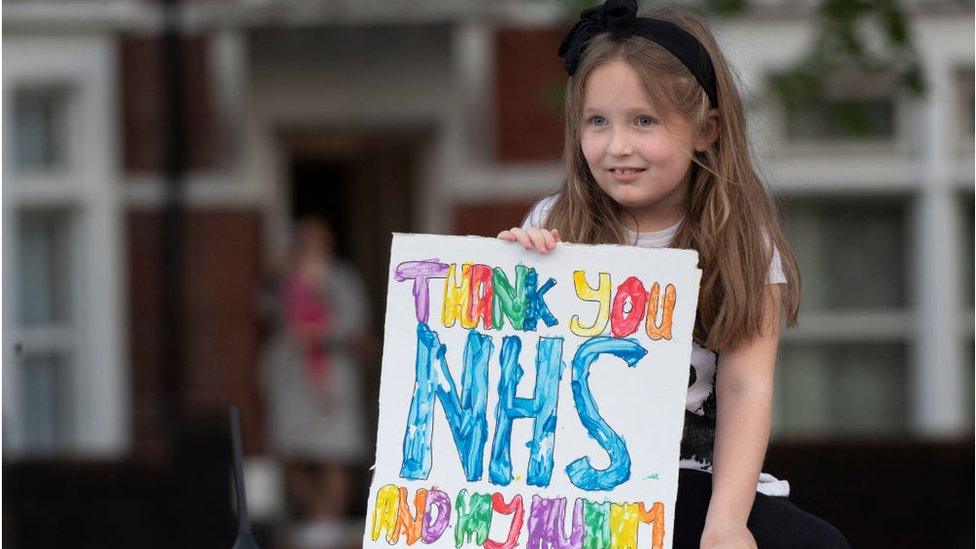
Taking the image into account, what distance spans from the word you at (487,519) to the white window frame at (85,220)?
5751mm

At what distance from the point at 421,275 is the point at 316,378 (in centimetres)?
573

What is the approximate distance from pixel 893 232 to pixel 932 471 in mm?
1302

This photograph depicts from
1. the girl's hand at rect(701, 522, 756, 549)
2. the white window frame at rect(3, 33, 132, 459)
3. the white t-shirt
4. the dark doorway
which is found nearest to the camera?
the girl's hand at rect(701, 522, 756, 549)

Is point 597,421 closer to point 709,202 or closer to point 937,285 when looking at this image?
point 709,202

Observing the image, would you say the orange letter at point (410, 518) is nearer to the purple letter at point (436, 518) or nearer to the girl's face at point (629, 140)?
the purple letter at point (436, 518)

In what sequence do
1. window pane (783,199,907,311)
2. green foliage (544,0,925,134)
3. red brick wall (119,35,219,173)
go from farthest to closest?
A: 1. window pane (783,199,907,311)
2. red brick wall (119,35,219,173)
3. green foliage (544,0,925,134)

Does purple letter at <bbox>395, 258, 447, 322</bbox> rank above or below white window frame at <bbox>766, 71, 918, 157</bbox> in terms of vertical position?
below

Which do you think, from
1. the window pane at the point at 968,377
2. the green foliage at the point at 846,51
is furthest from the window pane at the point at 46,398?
the window pane at the point at 968,377

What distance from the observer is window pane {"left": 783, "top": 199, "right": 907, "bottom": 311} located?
8.74 meters

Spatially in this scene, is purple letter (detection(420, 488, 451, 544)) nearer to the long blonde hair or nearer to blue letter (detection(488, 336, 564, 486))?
→ blue letter (detection(488, 336, 564, 486))

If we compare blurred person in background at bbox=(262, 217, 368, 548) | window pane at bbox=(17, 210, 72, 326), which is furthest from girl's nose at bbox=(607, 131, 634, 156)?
window pane at bbox=(17, 210, 72, 326)

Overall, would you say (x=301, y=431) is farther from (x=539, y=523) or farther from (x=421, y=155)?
(x=539, y=523)

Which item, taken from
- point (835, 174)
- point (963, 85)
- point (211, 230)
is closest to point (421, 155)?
point (211, 230)

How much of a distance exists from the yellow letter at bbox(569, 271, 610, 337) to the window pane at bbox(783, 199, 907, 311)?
6.05 metres
